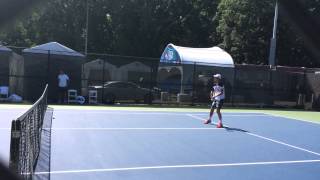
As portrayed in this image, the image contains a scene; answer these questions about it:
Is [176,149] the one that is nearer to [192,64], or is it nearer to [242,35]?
[192,64]

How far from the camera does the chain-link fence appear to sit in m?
21.0

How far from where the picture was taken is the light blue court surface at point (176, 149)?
7531 millimetres

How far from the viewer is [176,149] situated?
981cm

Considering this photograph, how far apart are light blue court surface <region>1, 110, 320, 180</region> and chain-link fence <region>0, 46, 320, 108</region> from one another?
5.59 m

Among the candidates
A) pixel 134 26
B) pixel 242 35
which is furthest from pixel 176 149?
pixel 134 26

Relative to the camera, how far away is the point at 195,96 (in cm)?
2395

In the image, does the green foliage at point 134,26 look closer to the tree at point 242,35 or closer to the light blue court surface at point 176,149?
the tree at point 242,35

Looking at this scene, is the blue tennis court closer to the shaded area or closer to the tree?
the shaded area

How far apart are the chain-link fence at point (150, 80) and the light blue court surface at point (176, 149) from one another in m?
5.59

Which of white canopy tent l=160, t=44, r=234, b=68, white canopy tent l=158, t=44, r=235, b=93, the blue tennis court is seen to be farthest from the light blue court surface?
white canopy tent l=160, t=44, r=234, b=68

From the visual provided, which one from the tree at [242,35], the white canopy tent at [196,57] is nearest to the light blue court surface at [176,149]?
the white canopy tent at [196,57]

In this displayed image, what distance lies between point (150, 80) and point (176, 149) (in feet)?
45.7

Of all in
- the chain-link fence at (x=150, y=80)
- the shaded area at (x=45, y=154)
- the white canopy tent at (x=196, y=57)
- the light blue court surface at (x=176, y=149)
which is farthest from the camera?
the white canopy tent at (x=196, y=57)

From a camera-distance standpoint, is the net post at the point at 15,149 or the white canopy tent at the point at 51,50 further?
the white canopy tent at the point at 51,50
